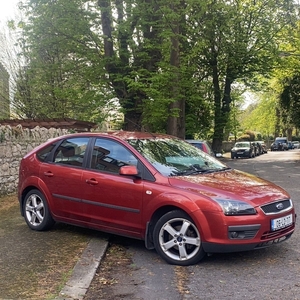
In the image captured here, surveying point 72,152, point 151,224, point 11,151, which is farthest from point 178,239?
point 11,151

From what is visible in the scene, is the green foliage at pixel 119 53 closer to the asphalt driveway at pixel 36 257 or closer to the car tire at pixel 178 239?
the asphalt driveway at pixel 36 257

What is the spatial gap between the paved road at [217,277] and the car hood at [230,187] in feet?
2.59

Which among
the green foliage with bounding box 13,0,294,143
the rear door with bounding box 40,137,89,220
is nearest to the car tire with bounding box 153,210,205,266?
the rear door with bounding box 40,137,89,220

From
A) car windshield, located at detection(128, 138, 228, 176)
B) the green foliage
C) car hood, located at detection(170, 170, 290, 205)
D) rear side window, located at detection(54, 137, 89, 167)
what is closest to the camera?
car hood, located at detection(170, 170, 290, 205)

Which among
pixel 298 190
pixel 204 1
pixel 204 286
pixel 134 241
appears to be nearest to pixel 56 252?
pixel 134 241

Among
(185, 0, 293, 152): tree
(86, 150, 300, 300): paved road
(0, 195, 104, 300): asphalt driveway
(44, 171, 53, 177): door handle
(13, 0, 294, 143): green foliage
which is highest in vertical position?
(185, 0, 293, 152): tree

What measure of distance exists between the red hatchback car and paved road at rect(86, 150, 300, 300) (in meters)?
0.25

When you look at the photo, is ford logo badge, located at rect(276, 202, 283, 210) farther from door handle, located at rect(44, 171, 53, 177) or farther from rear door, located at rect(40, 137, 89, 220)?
door handle, located at rect(44, 171, 53, 177)

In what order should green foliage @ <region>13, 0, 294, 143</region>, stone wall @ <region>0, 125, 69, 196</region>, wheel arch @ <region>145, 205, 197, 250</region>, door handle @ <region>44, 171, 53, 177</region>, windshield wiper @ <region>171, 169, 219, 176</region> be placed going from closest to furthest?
wheel arch @ <region>145, 205, 197, 250</region>
windshield wiper @ <region>171, 169, 219, 176</region>
door handle @ <region>44, 171, 53, 177</region>
stone wall @ <region>0, 125, 69, 196</region>
green foliage @ <region>13, 0, 294, 143</region>

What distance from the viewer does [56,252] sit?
5.91 m

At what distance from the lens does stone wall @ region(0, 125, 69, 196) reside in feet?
35.2

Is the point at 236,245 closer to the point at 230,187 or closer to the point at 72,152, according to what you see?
the point at 230,187

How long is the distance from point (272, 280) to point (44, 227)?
3.81 meters

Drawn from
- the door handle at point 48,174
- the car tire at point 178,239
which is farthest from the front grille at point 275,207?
the door handle at point 48,174
